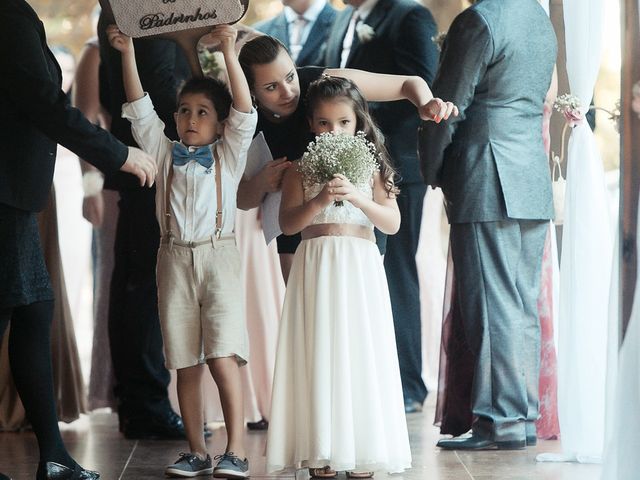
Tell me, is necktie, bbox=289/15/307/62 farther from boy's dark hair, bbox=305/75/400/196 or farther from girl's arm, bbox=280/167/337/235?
girl's arm, bbox=280/167/337/235

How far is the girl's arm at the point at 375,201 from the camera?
3.93 metres

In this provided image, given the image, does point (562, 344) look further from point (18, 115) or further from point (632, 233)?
point (18, 115)

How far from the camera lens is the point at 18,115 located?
391cm

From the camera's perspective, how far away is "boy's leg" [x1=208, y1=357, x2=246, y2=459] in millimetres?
4145

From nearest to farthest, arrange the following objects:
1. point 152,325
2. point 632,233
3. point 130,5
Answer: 1. point 632,233
2. point 130,5
3. point 152,325

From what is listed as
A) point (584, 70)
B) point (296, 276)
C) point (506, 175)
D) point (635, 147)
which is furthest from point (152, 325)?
point (635, 147)

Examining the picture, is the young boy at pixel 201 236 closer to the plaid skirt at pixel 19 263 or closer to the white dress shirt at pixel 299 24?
the plaid skirt at pixel 19 263

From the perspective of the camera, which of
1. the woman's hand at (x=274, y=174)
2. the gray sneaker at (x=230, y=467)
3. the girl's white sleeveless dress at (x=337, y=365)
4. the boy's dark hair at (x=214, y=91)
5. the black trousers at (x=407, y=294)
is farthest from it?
the black trousers at (x=407, y=294)

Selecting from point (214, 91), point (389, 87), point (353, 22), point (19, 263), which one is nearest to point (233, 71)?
point (214, 91)

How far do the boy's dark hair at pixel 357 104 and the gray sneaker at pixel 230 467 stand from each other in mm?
1100

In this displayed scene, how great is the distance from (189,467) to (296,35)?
2161mm

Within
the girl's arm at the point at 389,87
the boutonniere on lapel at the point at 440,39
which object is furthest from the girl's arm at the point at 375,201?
the boutonniere on lapel at the point at 440,39

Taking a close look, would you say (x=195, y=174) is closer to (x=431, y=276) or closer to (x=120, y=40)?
(x=120, y=40)

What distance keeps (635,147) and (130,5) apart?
1.89m
